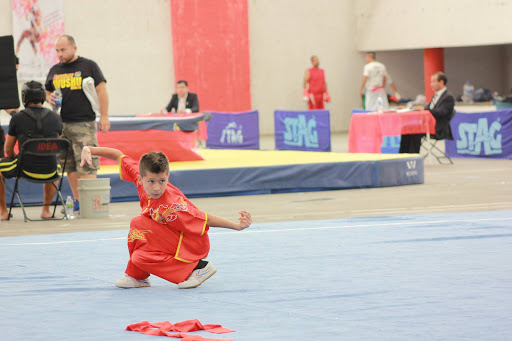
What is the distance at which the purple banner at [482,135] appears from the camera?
44.4 feet

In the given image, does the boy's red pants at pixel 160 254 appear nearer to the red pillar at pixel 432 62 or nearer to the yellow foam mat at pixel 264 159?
the yellow foam mat at pixel 264 159

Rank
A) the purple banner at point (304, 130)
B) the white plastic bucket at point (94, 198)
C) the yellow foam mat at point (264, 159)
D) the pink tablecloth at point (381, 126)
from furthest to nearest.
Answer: the purple banner at point (304, 130)
the pink tablecloth at point (381, 126)
the yellow foam mat at point (264, 159)
the white plastic bucket at point (94, 198)

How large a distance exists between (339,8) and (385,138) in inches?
374

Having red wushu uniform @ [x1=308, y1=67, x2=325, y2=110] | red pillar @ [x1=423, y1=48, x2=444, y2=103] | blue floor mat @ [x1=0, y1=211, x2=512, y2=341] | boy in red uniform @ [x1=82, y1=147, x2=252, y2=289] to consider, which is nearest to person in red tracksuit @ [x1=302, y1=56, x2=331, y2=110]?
red wushu uniform @ [x1=308, y1=67, x2=325, y2=110]

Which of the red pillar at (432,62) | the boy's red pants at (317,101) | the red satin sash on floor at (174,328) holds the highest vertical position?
the red pillar at (432,62)

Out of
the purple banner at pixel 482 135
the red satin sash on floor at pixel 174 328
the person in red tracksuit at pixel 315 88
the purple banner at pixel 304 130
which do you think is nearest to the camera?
the red satin sash on floor at pixel 174 328

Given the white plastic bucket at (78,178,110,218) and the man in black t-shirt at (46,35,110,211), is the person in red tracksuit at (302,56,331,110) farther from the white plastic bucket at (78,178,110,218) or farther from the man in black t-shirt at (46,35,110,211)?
the white plastic bucket at (78,178,110,218)

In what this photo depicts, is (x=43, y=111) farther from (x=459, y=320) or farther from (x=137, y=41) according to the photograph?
(x=137, y=41)

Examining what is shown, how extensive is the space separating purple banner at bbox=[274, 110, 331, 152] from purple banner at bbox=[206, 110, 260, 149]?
436mm

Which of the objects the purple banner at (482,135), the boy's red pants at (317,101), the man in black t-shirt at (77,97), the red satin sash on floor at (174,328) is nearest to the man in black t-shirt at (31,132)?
the man in black t-shirt at (77,97)

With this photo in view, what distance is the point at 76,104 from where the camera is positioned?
8344 millimetres

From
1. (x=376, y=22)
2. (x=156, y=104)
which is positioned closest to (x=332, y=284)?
(x=156, y=104)

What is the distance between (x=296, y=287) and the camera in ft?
15.4

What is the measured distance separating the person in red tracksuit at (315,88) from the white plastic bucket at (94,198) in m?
12.3
